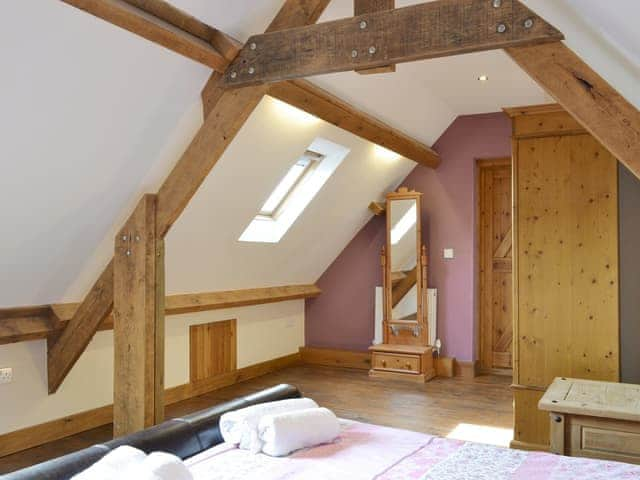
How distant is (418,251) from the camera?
20.4 ft

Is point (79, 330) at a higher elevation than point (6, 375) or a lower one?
higher

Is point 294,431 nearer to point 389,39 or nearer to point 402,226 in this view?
point 389,39

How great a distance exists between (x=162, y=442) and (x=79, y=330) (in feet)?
5.85

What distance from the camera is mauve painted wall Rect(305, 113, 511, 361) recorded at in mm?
6164

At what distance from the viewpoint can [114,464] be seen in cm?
190

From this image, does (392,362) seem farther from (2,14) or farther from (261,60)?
(2,14)

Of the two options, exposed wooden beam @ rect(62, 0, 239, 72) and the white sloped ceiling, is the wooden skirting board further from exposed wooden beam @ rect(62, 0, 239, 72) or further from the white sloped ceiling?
exposed wooden beam @ rect(62, 0, 239, 72)

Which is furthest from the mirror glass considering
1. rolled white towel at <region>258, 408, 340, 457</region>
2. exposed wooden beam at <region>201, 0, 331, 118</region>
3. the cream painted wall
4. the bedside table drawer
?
rolled white towel at <region>258, 408, 340, 457</region>

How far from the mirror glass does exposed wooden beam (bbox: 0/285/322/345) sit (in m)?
1.00

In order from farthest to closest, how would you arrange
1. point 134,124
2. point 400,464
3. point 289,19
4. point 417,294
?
1. point 417,294
2. point 289,19
3. point 134,124
4. point 400,464

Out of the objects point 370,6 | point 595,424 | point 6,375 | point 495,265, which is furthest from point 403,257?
point 6,375

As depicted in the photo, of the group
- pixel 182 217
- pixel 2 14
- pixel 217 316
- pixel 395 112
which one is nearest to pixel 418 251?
pixel 395 112

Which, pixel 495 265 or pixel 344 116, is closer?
pixel 344 116

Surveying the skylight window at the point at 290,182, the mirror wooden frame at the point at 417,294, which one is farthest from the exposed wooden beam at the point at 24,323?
the mirror wooden frame at the point at 417,294
